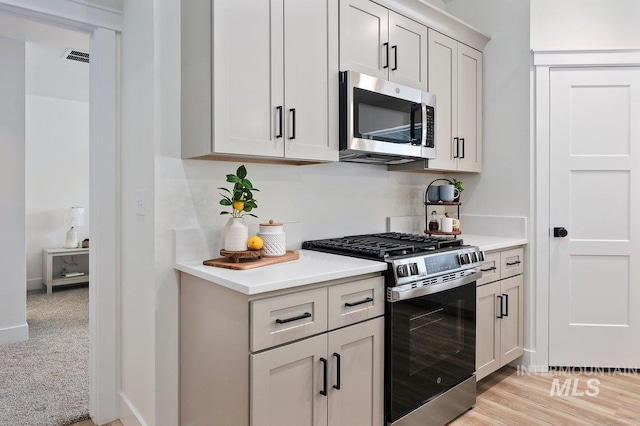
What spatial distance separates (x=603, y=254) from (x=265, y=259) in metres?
2.42

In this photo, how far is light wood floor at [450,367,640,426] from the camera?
225cm

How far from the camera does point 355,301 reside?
1.77 metres

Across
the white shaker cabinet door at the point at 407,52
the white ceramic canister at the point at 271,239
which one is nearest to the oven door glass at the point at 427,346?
the white ceramic canister at the point at 271,239

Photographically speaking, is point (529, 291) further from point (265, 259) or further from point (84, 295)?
point (84, 295)

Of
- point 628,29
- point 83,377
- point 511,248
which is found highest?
point 628,29

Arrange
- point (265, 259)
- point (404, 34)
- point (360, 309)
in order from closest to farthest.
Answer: point (360, 309), point (265, 259), point (404, 34)

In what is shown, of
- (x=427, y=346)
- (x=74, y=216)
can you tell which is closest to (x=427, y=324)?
(x=427, y=346)

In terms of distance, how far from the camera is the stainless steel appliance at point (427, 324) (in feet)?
6.20

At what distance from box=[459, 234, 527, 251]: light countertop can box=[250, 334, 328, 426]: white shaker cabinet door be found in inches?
55.4

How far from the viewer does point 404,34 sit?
2.58 m

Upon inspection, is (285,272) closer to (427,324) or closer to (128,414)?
(427,324)

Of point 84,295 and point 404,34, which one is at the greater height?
point 404,34

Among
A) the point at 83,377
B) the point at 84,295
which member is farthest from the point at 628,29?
the point at 84,295

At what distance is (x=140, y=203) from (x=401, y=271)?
127 cm
